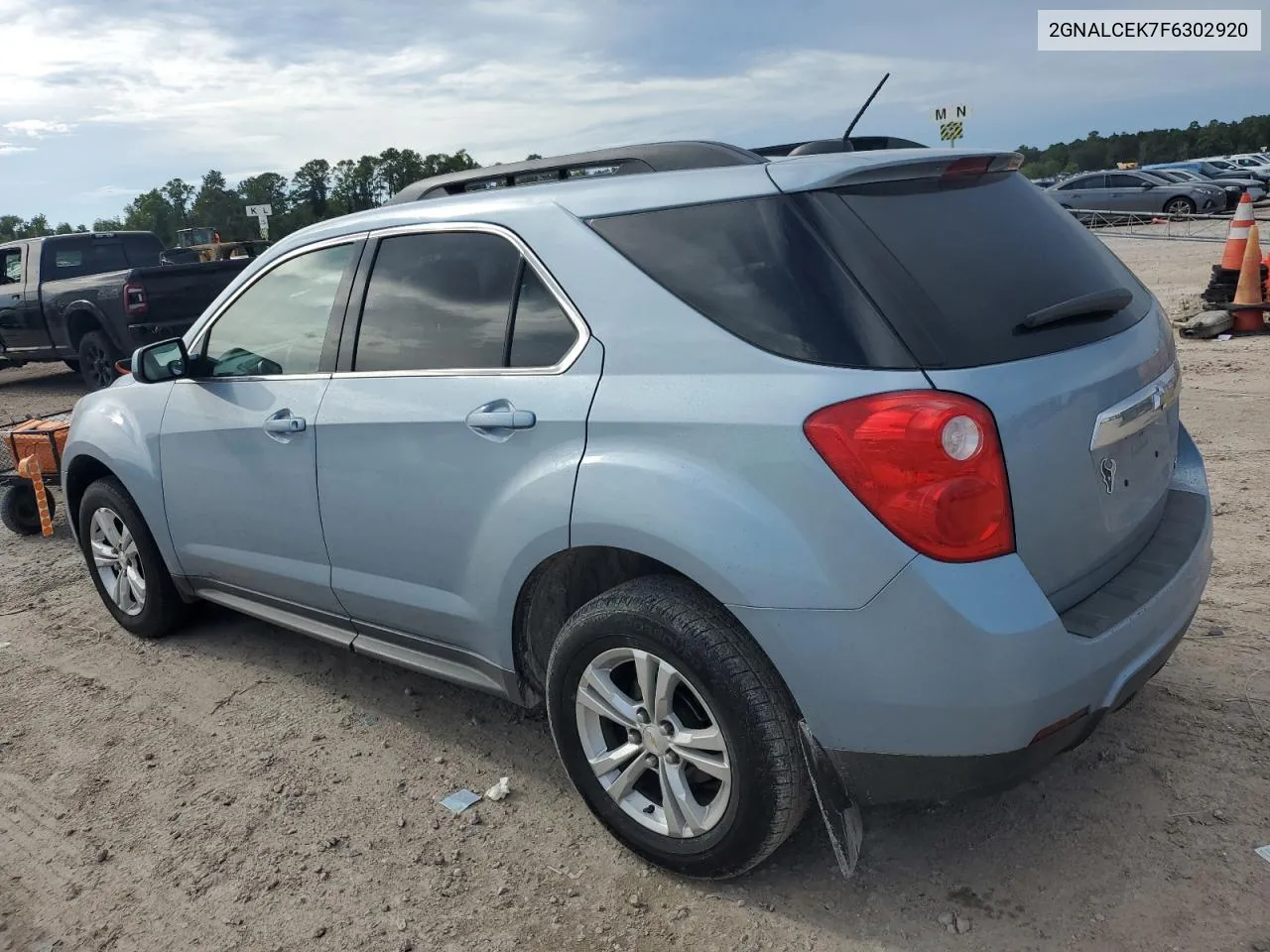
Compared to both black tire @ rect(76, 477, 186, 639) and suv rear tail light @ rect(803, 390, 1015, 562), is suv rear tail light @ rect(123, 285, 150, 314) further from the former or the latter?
suv rear tail light @ rect(803, 390, 1015, 562)

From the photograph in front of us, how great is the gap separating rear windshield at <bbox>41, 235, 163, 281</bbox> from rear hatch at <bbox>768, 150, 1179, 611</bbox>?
12989 millimetres

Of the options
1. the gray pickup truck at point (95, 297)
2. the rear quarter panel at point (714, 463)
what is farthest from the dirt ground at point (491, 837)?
the gray pickup truck at point (95, 297)

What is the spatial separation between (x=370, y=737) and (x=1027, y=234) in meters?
2.71

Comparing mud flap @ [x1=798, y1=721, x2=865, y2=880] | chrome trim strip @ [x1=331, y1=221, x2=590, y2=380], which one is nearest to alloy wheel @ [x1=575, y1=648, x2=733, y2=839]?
mud flap @ [x1=798, y1=721, x2=865, y2=880]

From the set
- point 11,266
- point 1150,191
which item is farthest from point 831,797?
point 1150,191

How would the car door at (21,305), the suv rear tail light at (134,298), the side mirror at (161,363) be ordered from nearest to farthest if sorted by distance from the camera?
the side mirror at (161,363) → the suv rear tail light at (134,298) → the car door at (21,305)

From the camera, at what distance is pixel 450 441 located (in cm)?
301

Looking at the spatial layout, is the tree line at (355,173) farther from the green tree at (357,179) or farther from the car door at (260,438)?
the car door at (260,438)

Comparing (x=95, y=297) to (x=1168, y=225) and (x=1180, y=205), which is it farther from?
(x=1180, y=205)

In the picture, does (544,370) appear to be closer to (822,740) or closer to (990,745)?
(822,740)

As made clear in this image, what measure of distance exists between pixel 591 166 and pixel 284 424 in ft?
4.48

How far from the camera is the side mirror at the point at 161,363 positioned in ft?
13.1

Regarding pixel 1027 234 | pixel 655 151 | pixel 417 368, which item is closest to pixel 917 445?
pixel 1027 234

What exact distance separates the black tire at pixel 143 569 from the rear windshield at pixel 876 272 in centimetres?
283
